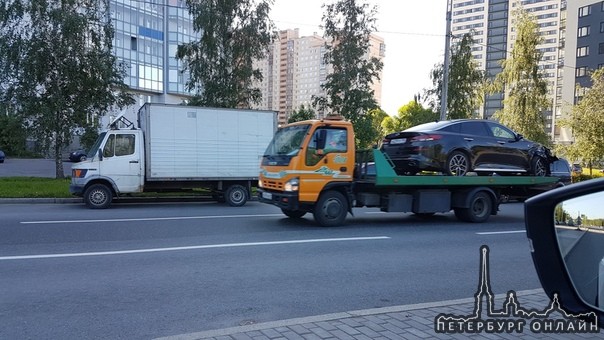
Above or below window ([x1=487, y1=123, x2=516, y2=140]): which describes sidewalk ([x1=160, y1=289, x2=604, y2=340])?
below

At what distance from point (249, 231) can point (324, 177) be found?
84.1 inches

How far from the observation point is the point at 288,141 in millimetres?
11172

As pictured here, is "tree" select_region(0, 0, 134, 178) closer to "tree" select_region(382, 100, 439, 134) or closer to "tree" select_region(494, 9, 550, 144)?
"tree" select_region(494, 9, 550, 144)

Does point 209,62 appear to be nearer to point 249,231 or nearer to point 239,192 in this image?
point 239,192

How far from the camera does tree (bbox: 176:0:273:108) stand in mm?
22422

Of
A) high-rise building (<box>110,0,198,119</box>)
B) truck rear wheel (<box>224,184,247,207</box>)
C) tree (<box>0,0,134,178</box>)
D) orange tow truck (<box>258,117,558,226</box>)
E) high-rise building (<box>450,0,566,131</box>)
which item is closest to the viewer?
orange tow truck (<box>258,117,558,226</box>)

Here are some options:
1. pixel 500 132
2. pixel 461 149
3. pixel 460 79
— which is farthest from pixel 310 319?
pixel 460 79

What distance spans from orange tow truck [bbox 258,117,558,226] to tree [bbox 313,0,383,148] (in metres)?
11.2

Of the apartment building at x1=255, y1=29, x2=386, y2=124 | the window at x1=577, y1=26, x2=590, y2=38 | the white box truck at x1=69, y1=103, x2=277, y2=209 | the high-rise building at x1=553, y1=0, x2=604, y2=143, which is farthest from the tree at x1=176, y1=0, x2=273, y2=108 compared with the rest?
the apartment building at x1=255, y1=29, x2=386, y2=124

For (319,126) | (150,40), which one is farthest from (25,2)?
(150,40)

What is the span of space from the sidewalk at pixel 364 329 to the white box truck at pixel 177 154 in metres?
11.2

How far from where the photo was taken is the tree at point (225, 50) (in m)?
22.4

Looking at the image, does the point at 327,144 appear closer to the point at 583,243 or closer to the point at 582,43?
the point at 583,243

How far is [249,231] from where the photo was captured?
10.1 metres
